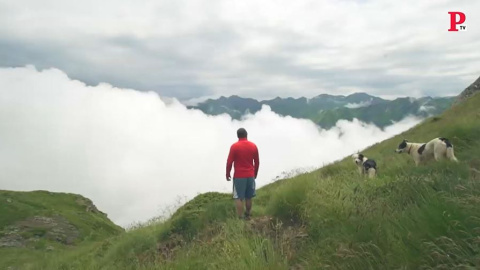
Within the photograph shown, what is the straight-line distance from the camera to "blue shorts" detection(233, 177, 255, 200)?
11281 millimetres

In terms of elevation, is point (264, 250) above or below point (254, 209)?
above

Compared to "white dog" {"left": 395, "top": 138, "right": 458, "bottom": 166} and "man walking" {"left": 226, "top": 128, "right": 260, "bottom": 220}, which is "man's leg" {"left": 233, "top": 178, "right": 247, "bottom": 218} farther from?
"white dog" {"left": 395, "top": 138, "right": 458, "bottom": 166}

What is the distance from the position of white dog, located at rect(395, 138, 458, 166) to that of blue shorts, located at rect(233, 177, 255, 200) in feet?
16.0

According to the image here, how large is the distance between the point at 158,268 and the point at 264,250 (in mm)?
1545

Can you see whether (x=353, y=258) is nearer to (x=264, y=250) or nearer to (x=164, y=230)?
(x=264, y=250)

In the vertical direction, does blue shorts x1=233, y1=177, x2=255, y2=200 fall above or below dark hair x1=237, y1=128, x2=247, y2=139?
below

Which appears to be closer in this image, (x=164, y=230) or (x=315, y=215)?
(x=315, y=215)

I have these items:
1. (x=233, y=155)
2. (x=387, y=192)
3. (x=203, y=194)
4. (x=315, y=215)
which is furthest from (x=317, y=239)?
(x=203, y=194)

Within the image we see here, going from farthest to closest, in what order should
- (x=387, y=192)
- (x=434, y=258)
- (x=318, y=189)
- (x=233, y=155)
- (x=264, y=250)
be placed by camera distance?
(x=233, y=155), (x=318, y=189), (x=387, y=192), (x=264, y=250), (x=434, y=258)

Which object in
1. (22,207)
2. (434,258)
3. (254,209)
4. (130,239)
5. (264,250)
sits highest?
(434,258)

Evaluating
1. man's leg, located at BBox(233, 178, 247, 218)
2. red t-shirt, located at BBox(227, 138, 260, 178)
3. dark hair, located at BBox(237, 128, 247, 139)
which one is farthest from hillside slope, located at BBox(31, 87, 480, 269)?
dark hair, located at BBox(237, 128, 247, 139)

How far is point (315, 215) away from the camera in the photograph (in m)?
7.12

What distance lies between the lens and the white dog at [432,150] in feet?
→ 38.5

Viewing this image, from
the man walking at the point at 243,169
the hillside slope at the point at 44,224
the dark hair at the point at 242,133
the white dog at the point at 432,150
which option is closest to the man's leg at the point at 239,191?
the man walking at the point at 243,169
